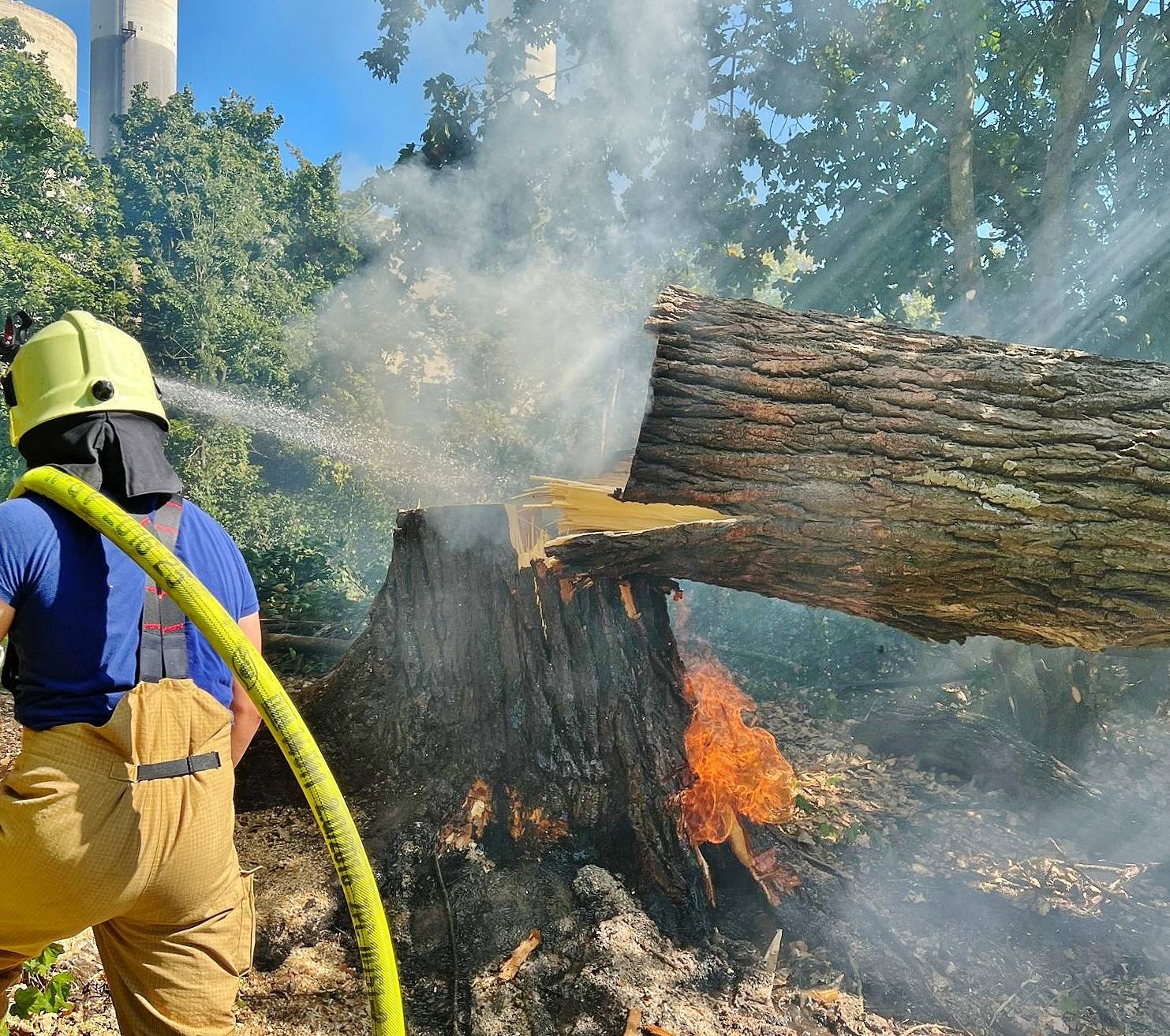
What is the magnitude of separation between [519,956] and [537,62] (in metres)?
8.11

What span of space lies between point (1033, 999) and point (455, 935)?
2.22 meters

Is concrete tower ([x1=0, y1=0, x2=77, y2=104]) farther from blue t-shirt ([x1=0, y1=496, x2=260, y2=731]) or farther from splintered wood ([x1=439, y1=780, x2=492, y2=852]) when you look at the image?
blue t-shirt ([x1=0, y1=496, x2=260, y2=731])

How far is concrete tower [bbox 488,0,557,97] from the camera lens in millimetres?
7750

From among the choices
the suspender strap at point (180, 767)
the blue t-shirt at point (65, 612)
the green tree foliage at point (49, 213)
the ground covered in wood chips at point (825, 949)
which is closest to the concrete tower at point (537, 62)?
the ground covered in wood chips at point (825, 949)

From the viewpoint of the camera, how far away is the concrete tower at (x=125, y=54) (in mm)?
23078

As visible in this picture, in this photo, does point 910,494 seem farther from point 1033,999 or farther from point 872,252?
point 872,252

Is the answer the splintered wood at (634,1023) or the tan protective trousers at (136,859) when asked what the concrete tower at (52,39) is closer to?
the tan protective trousers at (136,859)

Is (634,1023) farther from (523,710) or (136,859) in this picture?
(136,859)

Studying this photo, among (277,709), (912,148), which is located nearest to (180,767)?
(277,709)

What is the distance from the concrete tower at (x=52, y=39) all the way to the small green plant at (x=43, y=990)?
1892 centimetres

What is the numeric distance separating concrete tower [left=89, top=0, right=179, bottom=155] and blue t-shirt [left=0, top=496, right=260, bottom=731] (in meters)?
27.0

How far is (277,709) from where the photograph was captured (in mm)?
1623

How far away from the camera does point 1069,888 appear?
12.4 ft

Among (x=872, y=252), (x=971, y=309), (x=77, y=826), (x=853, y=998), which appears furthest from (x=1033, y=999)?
(x=872, y=252)
